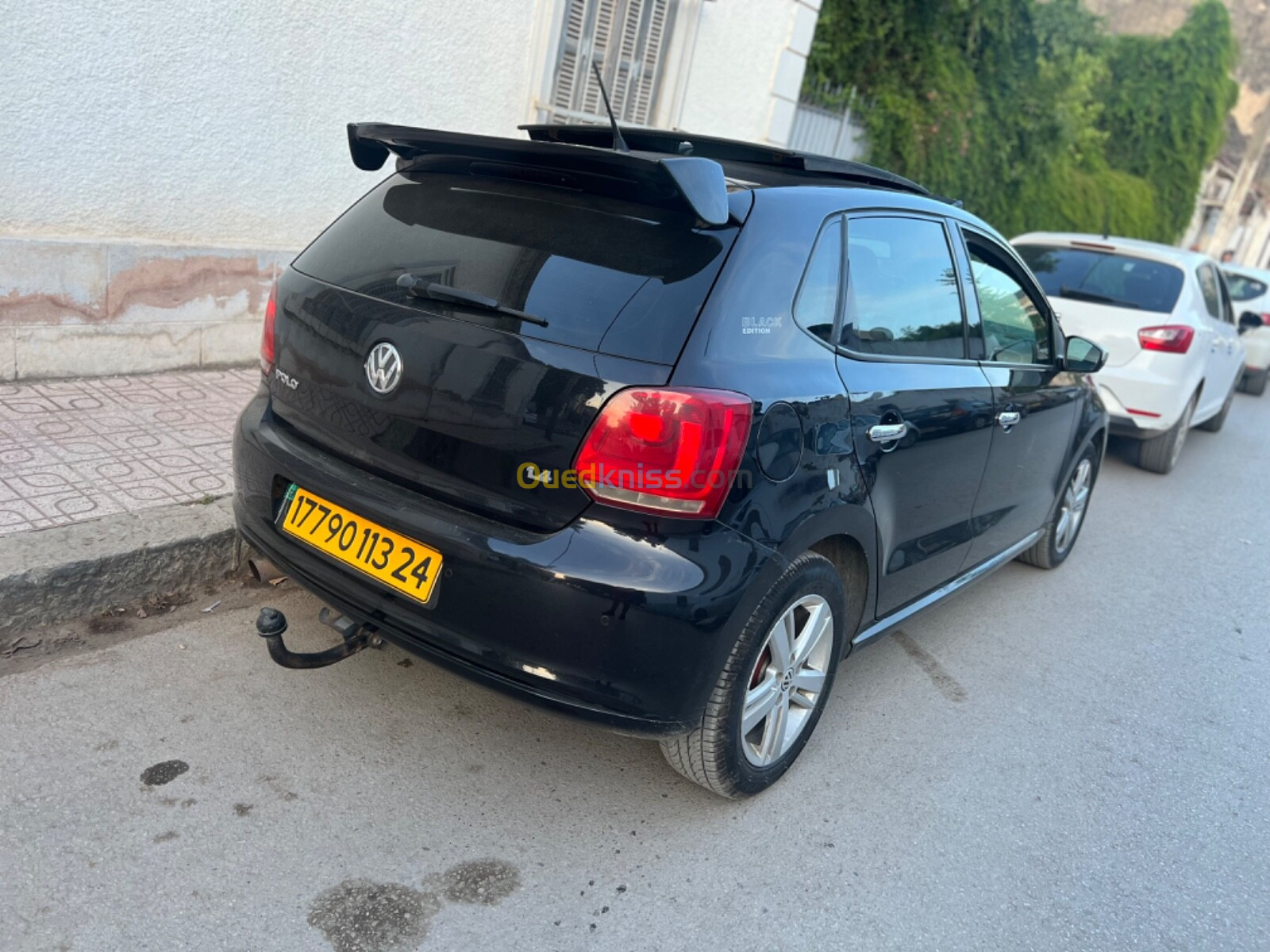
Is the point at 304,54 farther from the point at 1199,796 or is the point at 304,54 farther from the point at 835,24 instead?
the point at 835,24

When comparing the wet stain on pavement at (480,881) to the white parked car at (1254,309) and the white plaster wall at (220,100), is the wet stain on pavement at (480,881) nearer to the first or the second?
the white plaster wall at (220,100)

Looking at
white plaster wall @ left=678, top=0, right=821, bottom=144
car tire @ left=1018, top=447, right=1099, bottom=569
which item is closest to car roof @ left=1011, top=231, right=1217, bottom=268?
white plaster wall @ left=678, top=0, right=821, bottom=144

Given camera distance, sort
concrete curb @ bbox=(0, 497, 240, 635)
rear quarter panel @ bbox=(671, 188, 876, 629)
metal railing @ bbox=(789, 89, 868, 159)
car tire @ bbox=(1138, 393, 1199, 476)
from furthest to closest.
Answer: metal railing @ bbox=(789, 89, 868, 159) → car tire @ bbox=(1138, 393, 1199, 476) → concrete curb @ bbox=(0, 497, 240, 635) → rear quarter panel @ bbox=(671, 188, 876, 629)

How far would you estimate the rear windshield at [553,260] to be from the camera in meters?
2.36

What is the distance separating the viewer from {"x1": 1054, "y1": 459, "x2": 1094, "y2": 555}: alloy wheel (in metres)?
5.07

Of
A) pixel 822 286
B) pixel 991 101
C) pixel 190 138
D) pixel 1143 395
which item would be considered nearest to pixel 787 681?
pixel 822 286

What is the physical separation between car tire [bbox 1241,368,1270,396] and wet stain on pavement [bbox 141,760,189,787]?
14.1 metres

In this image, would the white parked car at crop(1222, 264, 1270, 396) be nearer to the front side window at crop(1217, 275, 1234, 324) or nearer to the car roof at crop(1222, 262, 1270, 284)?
the car roof at crop(1222, 262, 1270, 284)

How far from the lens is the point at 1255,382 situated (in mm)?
13219

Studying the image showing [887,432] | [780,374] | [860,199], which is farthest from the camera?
[860,199]

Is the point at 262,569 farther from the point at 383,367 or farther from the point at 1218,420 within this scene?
the point at 1218,420

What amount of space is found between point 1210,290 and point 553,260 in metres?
7.31

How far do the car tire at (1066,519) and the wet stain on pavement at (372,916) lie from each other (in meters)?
3.61

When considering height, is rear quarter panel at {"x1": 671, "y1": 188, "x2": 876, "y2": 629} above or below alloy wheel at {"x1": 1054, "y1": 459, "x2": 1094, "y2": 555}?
above
